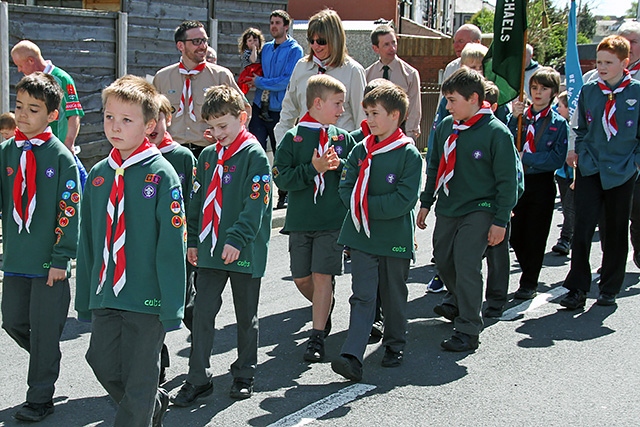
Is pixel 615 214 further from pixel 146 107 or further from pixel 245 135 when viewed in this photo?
pixel 146 107

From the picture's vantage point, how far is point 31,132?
534 cm

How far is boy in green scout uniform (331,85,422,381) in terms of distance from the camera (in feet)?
19.5

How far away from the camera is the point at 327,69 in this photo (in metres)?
7.91

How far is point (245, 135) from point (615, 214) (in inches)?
141

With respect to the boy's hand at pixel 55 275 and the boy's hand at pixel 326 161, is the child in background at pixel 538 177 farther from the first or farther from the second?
the boy's hand at pixel 55 275

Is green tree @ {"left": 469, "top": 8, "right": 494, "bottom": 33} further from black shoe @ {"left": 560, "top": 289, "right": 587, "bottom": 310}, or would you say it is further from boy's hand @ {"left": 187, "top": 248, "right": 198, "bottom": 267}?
boy's hand @ {"left": 187, "top": 248, "right": 198, "bottom": 267}

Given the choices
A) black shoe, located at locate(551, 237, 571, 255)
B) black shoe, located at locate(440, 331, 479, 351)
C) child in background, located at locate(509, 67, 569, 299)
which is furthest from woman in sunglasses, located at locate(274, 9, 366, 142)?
black shoe, located at locate(551, 237, 571, 255)

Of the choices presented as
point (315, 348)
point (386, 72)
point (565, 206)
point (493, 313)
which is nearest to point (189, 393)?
point (315, 348)

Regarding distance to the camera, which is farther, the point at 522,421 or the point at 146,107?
the point at 522,421

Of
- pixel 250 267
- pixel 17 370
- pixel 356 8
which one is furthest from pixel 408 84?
pixel 356 8

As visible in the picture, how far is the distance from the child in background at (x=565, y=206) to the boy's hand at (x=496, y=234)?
3.23m

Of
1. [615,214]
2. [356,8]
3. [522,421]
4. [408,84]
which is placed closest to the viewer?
[522,421]

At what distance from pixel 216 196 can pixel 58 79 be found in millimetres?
3483

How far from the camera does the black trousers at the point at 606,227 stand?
762cm
